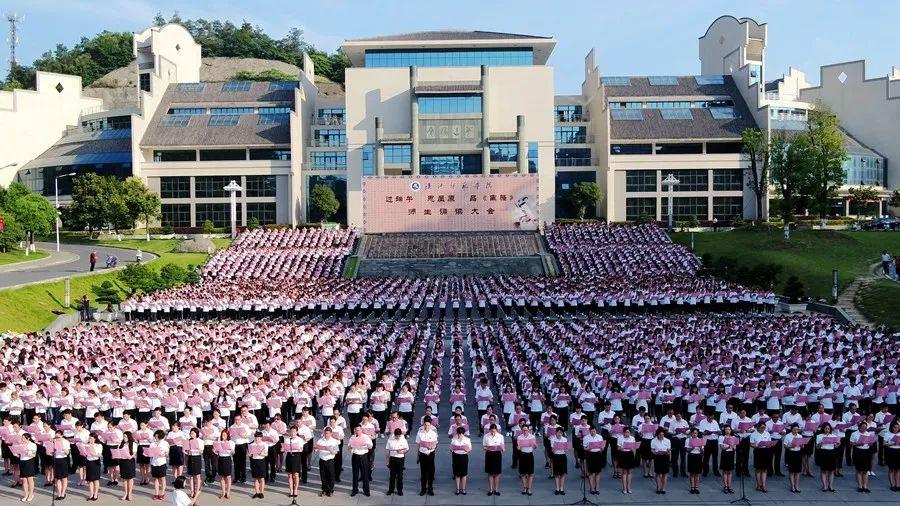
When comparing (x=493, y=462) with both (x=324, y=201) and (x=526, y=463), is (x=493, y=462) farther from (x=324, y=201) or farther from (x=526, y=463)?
(x=324, y=201)

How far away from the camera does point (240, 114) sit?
71.0m

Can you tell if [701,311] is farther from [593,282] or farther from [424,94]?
[424,94]

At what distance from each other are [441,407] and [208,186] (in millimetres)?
A: 52113

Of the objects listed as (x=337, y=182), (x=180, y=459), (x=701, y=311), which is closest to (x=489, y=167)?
(x=337, y=182)

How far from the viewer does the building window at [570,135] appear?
7019 cm

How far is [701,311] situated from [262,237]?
26711mm

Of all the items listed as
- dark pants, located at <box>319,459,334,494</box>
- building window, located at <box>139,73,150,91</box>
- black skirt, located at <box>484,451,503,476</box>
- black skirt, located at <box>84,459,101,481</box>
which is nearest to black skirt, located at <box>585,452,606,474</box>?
black skirt, located at <box>484,451,503,476</box>

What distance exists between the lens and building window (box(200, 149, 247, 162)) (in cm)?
6819

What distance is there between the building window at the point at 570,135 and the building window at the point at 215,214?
84.6 ft

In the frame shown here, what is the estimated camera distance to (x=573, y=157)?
6969 centimetres

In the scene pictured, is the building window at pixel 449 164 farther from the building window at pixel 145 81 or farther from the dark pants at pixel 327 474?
the dark pants at pixel 327 474

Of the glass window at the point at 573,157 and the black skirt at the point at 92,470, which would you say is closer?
the black skirt at the point at 92,470

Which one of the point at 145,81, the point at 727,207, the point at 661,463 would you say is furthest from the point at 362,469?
the point at 145,81

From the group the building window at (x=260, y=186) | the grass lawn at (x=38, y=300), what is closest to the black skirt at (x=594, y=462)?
the grass lawn at (x=38, y=300)
